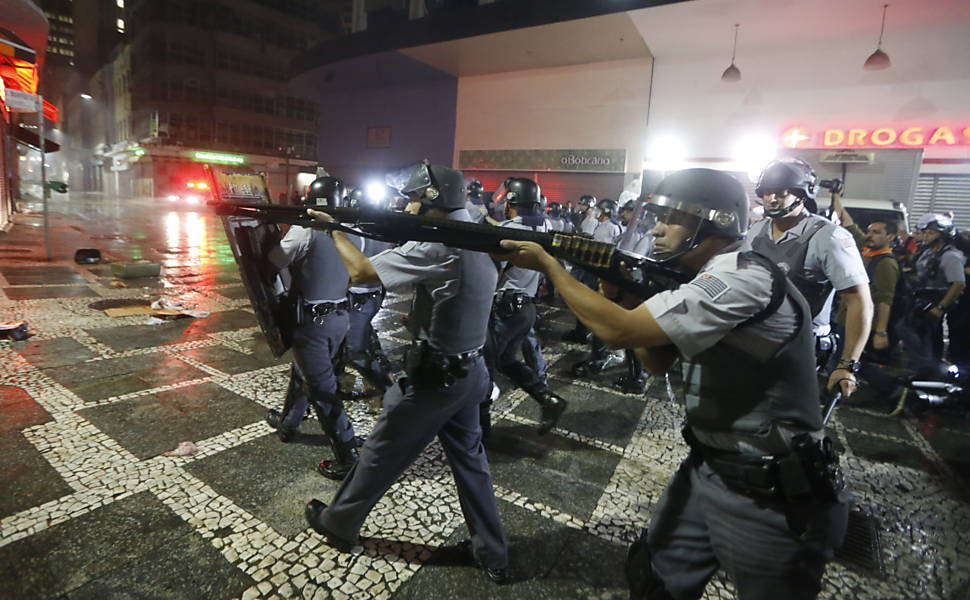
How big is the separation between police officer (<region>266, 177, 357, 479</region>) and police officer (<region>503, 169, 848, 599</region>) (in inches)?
92.1

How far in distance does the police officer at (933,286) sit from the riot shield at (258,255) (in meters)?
7.73

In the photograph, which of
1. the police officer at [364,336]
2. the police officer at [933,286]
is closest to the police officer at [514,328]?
the police officer at [364,336]

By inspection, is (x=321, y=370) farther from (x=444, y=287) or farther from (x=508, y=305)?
(x=508, y=305)

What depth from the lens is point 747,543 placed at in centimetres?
160

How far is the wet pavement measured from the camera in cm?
250

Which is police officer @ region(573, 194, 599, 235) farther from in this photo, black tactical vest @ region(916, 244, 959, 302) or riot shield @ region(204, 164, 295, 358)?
riot shield @ region(204, 164, 295, 358)

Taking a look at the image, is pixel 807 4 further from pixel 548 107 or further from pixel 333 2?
pixel 333 2

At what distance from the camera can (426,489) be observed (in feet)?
11.0

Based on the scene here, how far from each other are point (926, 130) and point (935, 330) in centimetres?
816

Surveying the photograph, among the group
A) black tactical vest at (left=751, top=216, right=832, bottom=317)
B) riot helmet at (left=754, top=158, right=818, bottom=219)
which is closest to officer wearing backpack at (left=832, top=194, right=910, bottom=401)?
riot helmet at (left=754, top=158, right=818, bottom=219)

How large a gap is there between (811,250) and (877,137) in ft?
38.7

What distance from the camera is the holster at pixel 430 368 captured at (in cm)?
244

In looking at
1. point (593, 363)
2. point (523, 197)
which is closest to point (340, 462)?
point (523, 197)

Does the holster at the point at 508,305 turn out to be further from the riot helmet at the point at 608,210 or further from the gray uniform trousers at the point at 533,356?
the riot helmet at the point at 608,210
